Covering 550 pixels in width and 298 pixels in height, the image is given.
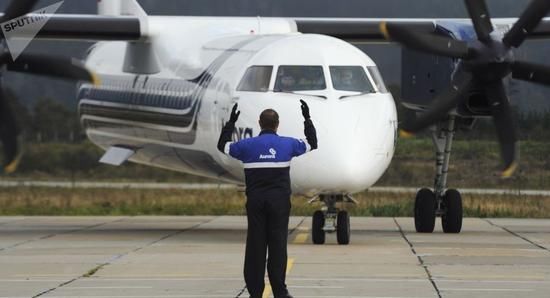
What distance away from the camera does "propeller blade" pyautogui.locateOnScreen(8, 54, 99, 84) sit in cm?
1739

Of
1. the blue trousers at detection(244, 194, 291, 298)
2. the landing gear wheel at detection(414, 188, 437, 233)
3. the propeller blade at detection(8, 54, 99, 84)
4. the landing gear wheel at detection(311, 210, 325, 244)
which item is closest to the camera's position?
the blue trousers at detection(244, 194, 291, 298)

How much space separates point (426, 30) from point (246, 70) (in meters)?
4.89

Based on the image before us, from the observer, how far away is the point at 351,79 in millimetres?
21469

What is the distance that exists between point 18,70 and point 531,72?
7.59 meters

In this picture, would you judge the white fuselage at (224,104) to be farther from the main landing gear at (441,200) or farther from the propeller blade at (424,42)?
the main landing gear at (441,200)

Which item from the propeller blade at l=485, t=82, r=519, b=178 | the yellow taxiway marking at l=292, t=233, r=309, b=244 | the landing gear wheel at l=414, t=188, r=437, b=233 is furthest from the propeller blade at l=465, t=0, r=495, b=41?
the landing gear wheel at l=414, t=188, r=437, b=233

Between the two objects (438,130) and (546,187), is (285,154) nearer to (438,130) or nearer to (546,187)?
(438,130)

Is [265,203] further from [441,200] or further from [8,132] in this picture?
[441,200]

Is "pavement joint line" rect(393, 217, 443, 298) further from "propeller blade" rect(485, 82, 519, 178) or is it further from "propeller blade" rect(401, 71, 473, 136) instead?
"propeller blade" rect(401, 71, 473, 136)

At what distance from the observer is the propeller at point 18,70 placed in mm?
15938

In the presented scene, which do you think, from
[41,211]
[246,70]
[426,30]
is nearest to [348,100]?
[246,70]

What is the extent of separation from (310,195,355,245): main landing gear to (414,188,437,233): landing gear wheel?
4.16m

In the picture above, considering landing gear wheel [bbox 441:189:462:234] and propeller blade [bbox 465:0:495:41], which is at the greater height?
propeller blade [bbox 465:0:495:41]

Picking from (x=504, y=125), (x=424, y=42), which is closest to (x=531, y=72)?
(x=504, y=125)
